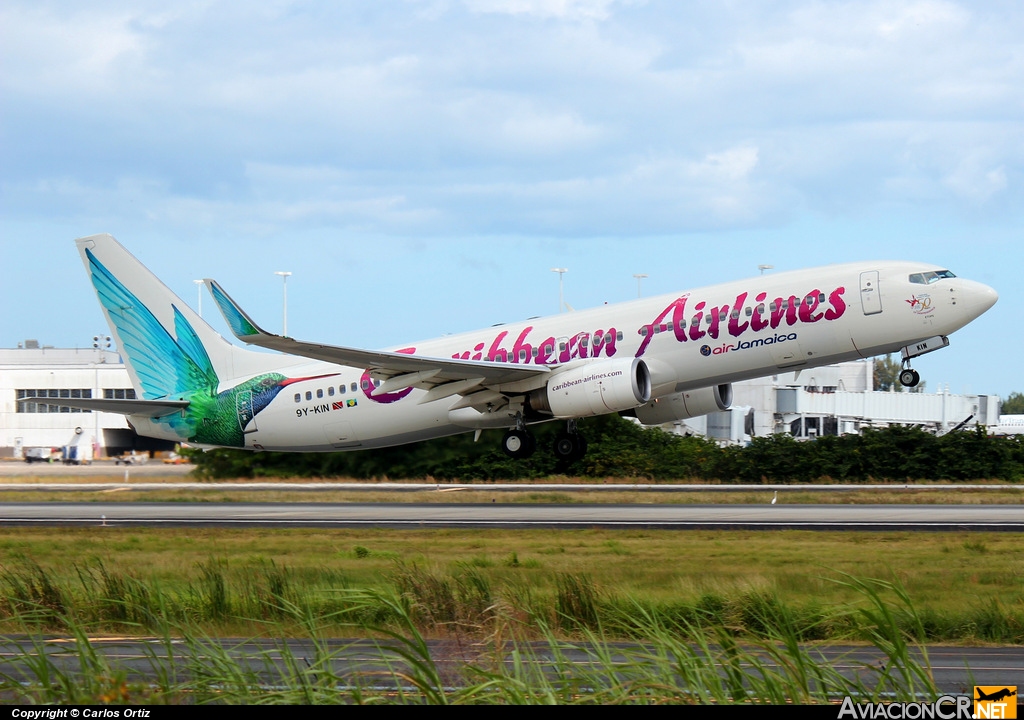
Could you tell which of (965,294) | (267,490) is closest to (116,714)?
(965,294)

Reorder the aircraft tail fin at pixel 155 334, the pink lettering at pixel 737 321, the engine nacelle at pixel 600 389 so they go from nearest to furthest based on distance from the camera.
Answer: the pink lettering at pixel 737 321
the engine nacelle at pixel 600 389
the aircraft tail fin at pixel 155 334

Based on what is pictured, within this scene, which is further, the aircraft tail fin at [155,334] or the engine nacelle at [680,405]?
the aircraft tail fin at [155,334]

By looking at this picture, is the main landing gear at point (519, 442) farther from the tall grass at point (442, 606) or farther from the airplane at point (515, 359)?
the tall grass at point (442, 606)

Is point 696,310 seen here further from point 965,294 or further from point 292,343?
point 292,343

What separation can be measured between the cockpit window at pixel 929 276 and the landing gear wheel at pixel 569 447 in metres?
10.3

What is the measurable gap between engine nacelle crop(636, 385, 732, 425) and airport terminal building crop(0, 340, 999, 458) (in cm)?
2467

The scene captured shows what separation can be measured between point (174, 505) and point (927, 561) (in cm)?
2516

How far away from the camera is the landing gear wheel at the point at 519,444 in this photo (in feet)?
109

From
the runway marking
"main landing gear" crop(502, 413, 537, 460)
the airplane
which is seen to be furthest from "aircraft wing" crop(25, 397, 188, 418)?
"main landing gear" crop(502, 413, 537, 460)

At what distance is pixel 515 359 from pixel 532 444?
254cm

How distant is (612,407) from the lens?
31078 mm

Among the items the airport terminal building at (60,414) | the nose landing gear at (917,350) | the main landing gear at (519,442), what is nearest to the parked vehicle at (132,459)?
the airport terminal building at (60,414)

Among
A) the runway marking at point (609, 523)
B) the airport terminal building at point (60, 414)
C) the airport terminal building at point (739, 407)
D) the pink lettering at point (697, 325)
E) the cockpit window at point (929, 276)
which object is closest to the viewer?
the runway marking at point (609, 523)

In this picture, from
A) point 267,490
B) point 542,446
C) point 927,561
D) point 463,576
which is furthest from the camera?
point 542,446
